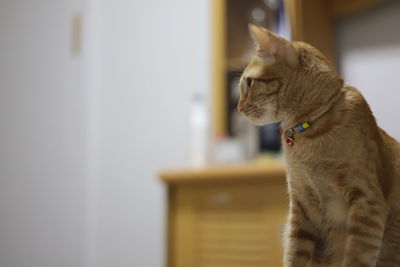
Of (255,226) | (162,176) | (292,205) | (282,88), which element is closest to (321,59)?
(282,88)

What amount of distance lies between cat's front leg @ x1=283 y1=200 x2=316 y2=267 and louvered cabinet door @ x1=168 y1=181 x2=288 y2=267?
601 mm

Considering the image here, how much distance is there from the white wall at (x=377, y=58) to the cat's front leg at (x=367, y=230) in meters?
0.10

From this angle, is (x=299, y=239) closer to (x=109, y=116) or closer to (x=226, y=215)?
(x=226, y=215)

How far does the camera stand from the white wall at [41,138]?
1131 mm

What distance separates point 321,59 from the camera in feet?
1.54

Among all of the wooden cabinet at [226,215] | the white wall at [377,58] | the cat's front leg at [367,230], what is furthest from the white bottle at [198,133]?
the cat's front leg at [367,230]

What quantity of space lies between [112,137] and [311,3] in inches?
61.1

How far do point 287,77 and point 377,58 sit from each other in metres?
0.41

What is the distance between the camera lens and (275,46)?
46 centimetres

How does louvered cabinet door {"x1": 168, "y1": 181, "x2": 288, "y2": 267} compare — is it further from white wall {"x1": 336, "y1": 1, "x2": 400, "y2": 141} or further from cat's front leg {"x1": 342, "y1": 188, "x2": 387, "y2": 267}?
cat's front leg {"x1": 342, "y1": 188, "x2": 387, "y2": 267}

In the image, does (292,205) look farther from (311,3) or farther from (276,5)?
(276,5)

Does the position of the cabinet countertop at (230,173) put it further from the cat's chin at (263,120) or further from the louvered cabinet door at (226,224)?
the cat's chin at (263,120)

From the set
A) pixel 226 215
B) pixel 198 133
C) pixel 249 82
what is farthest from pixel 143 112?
pixel 249 82

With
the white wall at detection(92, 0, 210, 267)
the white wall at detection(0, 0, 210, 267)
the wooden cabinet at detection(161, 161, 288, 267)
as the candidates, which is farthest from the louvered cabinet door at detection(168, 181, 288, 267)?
the white wall at detection(92, 0, 210, 267)
